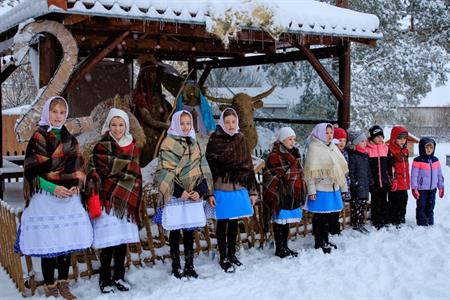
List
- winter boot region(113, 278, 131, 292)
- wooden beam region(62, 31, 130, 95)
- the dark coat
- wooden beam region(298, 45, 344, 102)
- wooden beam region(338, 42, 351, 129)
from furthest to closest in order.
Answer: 1. wooden beam region(338, 42, 351, 129)
2. wooden beam region(298, 45, 344, 102)
3. the dark coat
4. wooden beam region(62, 31, 130, 95)
5. winter boot region(113, 278, 131, 292)

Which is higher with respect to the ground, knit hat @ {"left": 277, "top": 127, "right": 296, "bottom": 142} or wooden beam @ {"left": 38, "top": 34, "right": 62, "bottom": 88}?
wooden beam @ {"left": 38, "top": 34, "right": 62, "bottom": 88}

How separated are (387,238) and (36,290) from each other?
14.2 ft

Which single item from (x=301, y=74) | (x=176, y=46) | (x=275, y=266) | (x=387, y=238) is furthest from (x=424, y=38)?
(x=275, y=266)

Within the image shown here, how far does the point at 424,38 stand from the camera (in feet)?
50.6

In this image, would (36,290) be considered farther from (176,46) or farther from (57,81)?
(176,46)

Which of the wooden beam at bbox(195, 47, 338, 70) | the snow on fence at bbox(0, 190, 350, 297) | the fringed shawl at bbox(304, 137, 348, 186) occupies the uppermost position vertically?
the wooden beam at bbox(195, 47, 338, 70)

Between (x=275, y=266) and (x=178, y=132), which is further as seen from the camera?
(x=275, y=266)

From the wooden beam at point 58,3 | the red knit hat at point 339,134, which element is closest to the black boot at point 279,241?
the red knit hat at point 339,134

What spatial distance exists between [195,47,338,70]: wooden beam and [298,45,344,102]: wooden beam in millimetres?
249

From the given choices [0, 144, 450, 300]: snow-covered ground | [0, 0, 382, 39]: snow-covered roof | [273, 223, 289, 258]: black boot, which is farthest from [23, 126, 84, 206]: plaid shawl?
[273, 223, 289, 258]: black boot

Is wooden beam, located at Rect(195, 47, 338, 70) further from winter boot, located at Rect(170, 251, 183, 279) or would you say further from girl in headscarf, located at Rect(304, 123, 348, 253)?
winter boot, located at Rect(170, 251, 183, 279)

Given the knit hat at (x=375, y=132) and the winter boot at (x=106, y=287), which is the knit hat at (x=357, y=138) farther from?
the winter boot at (x=106, y=287)

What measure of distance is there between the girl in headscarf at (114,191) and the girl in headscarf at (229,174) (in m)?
0.88

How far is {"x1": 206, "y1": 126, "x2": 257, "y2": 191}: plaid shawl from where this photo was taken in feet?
17.2
